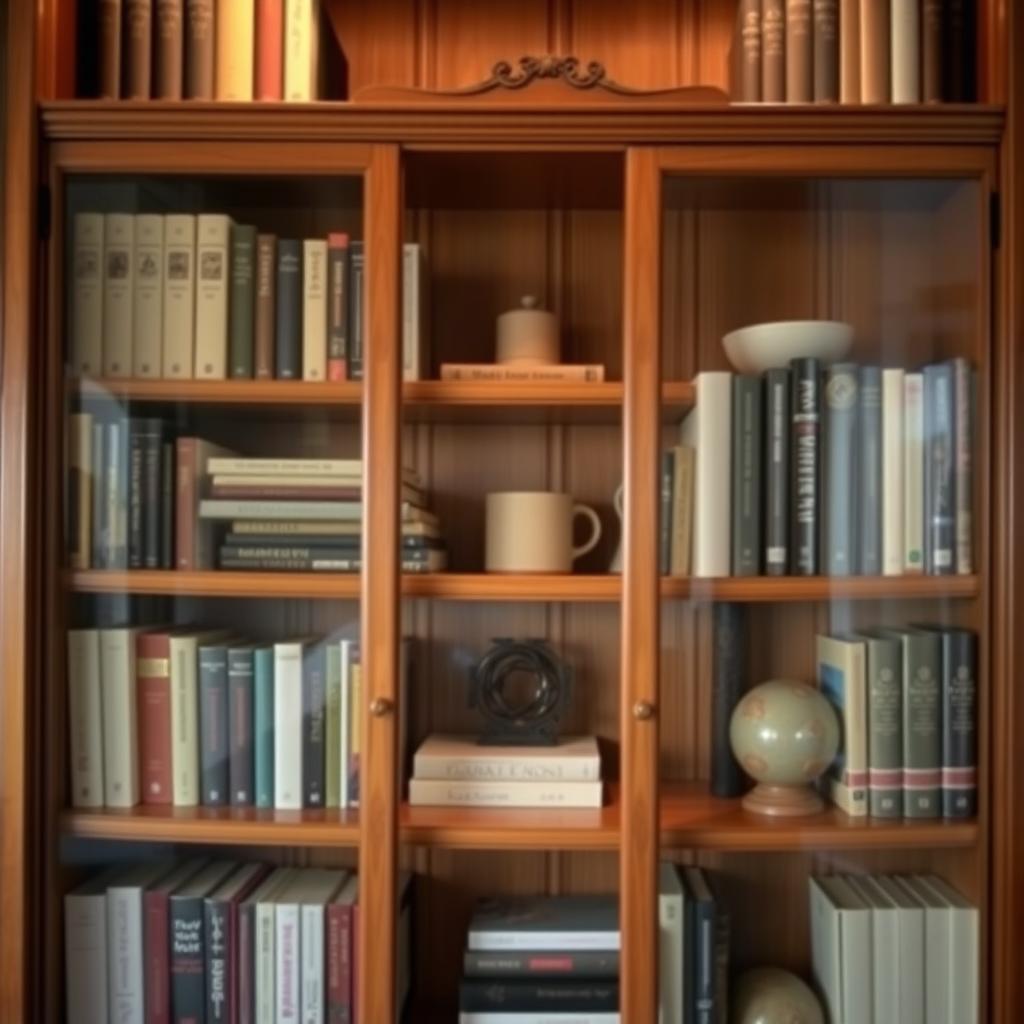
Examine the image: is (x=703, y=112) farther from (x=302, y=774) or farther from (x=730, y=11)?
(x=302, y=774)

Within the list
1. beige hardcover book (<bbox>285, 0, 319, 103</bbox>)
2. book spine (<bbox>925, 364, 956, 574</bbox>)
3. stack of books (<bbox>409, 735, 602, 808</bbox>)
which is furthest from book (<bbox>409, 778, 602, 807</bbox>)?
beige hardcover book (<bbox>285, 0, 319, 103</bbox>)

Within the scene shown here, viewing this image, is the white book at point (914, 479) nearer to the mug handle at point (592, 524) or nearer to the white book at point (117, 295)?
the mug handle at point (592, 524)

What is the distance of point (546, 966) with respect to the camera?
4.31ft

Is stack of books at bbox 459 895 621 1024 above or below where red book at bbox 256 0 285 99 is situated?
below

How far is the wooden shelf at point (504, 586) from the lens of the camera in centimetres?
126

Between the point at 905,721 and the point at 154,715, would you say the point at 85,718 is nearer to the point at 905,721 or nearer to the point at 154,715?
the point at 154,715

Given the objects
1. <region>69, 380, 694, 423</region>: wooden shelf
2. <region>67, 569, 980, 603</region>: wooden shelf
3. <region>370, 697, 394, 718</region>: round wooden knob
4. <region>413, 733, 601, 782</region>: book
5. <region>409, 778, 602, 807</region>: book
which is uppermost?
<region>69, 380, 694, 423</region>: wooden shelf

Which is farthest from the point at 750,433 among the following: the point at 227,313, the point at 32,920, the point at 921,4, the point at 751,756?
the point at 32,920

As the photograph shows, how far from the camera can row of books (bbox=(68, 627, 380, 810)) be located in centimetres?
129

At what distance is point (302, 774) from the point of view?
1.29m

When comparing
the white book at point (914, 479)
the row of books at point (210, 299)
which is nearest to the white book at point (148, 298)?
the row of books at point (210, 299)

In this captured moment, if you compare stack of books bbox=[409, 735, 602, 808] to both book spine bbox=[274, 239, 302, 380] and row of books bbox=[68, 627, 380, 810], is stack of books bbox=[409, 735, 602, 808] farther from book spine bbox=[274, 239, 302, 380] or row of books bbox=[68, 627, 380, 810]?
book spine bbox=[274, 239, 302, 380]

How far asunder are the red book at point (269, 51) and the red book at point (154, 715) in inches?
28.9

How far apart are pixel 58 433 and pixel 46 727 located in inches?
14.7
